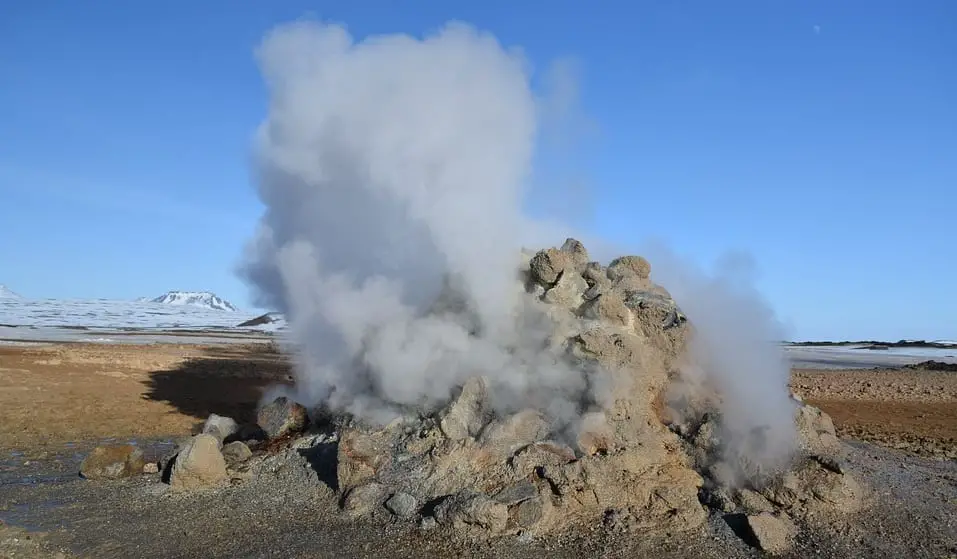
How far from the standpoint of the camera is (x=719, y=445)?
7.76 m

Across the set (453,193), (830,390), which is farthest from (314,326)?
(830,390)

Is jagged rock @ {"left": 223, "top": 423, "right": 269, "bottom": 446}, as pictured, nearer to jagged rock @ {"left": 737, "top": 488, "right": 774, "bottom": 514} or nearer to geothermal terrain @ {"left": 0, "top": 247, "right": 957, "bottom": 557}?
geothermal terrain @ {"left": 0, "top": 247, "right": 957, "bottom": 557}

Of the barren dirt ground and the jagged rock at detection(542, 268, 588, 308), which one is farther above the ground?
the jagged rock at detection(542, 268, 588, 308)

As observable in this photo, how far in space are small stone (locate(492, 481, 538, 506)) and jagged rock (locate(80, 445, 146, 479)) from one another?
5.64 meters

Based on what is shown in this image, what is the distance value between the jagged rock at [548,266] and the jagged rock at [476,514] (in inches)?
117

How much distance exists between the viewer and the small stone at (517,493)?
7062 millimetres

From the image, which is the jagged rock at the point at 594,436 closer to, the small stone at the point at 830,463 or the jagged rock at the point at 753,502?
the jagged rock at the point at 753,502

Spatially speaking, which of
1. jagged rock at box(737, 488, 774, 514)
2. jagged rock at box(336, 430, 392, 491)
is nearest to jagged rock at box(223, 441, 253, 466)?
jagged rock at box(336, 430, 392, 491)

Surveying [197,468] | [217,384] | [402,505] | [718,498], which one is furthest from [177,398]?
[718,498]

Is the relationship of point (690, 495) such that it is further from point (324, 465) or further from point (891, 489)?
point (324, 465)

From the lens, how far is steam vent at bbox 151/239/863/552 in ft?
23.2

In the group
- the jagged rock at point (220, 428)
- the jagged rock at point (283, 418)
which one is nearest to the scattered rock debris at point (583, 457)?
the jagged rock at point (283, 418)

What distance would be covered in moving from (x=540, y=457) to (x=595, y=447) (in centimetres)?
65

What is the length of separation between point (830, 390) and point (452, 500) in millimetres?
18310
